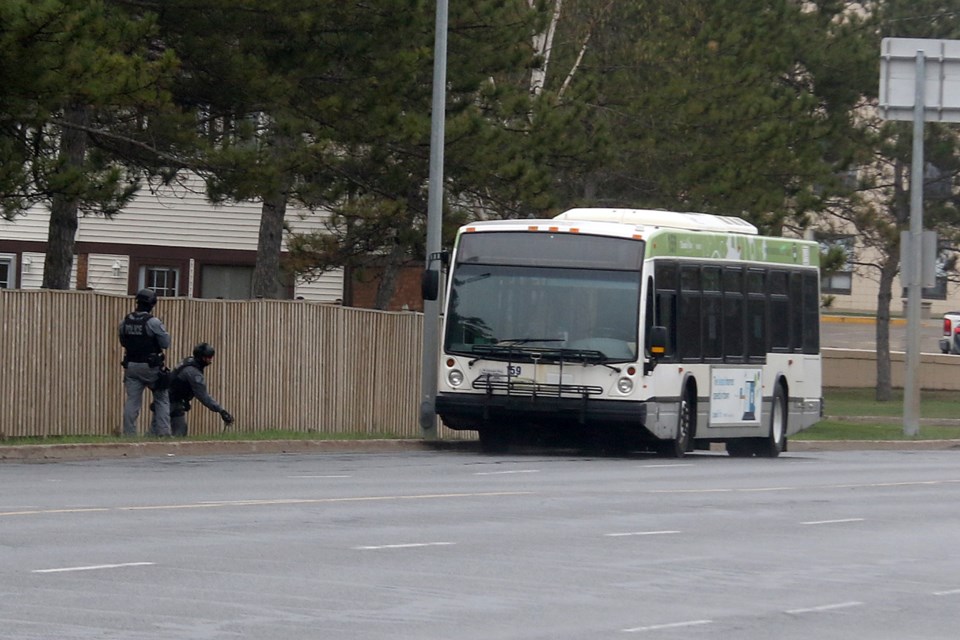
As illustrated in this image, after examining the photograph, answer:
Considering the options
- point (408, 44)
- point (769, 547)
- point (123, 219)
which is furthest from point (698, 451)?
point (123, 219)

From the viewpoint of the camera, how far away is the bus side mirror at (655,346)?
21953 millimetres

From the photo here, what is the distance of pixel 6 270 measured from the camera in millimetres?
45000

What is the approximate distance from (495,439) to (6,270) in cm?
2419

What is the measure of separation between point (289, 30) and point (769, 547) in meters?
14.3

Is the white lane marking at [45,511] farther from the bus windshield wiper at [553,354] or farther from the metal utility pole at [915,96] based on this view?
the metal utility pole at [915,96]

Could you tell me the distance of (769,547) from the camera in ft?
42.1

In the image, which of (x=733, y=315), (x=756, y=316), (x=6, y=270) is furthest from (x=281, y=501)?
(x=6, y=270)

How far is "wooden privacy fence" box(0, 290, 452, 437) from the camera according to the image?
22000 millimetres

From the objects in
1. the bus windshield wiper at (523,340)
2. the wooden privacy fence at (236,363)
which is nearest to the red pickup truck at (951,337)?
the wooden privacy fence at (236,363)

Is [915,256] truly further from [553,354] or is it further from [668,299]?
[553,354]

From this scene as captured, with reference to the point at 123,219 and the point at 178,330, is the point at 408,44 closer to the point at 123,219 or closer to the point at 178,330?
the point at 178,330

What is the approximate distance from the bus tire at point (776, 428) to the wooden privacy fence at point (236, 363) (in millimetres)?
5336

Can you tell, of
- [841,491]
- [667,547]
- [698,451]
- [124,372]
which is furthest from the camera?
[698,451]

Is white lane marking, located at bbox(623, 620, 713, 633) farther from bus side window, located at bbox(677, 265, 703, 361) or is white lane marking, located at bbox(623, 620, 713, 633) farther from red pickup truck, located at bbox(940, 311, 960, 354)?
red pickup truck, located at bbox(940, 311, 960, 354)
